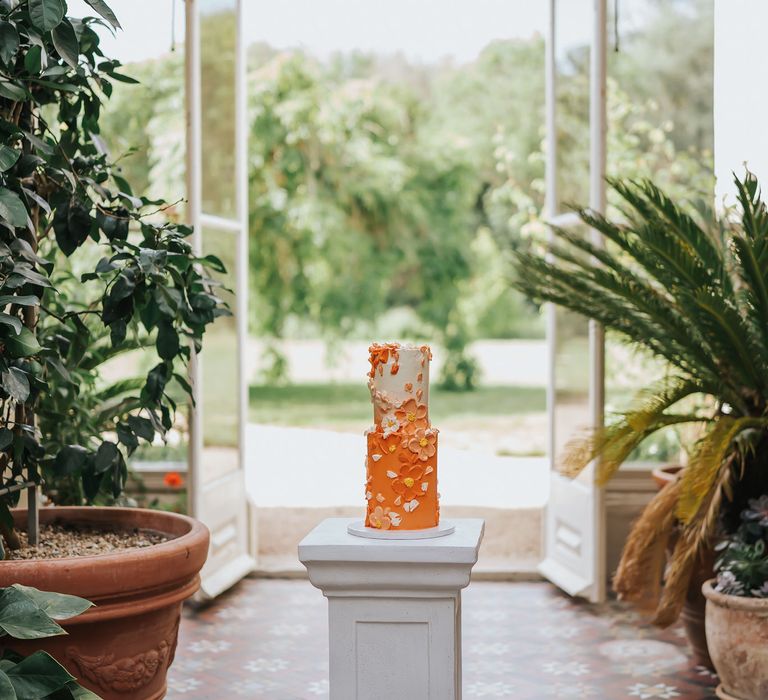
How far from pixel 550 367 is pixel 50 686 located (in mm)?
3590

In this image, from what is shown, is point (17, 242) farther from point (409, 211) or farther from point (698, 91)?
point (409, 211)

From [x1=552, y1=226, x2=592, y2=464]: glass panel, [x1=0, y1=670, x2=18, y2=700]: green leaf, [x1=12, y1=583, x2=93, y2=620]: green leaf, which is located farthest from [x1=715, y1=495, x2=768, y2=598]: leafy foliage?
[x1=0, y1=670, x2=18, y2=700]: green leaf

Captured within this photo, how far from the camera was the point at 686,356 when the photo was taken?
4.08 m

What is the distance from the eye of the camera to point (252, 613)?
4977 mm

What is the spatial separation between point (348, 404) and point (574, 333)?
29.8ft

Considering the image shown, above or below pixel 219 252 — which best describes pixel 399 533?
below

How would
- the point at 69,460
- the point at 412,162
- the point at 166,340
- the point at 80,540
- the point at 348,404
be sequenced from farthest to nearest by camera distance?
the point at 412,162 < the point at 348,404 < the point at 80,540 < the point at 69,460 < the point at 166,340

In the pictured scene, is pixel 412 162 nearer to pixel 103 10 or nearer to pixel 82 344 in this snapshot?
pixel 82 344

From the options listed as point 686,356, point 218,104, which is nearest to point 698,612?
point 686,356

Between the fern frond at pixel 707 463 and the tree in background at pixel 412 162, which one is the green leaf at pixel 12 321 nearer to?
the fern frond at pixel 707 463

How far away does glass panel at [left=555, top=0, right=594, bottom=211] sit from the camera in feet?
17.4

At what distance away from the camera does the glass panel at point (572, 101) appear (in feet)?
17.4

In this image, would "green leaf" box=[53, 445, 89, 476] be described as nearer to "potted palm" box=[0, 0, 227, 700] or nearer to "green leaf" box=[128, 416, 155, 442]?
"potted palm" box=[0, 0, 227, 700]

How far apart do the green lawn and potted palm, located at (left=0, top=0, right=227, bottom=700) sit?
379 inches
